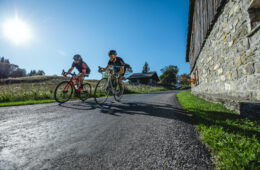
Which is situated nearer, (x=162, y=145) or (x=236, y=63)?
(x=162, y=145)

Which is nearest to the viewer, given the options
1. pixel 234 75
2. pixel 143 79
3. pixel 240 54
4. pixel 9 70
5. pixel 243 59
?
pixel 243 59

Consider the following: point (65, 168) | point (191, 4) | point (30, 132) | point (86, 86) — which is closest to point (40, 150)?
point (65, 168)

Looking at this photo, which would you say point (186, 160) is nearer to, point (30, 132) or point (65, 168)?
point (65, 168)

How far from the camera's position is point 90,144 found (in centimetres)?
149

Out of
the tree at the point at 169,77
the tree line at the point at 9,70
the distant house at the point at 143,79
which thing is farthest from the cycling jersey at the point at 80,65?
the tree line at the point at 9,70

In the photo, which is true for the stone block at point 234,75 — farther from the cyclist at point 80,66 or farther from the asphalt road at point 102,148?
the cyclist at point 80,66

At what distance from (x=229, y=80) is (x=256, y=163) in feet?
10.0

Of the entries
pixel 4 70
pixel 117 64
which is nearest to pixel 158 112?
pixel 117 64

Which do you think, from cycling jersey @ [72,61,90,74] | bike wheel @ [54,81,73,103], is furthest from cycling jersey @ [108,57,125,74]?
bike wheel @ [54,81,73,103]

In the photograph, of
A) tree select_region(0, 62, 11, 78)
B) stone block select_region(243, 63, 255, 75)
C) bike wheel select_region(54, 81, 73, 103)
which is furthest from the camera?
tree select_region(0, 62, 11, 78)

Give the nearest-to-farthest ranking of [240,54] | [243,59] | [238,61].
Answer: [243,59], [240,54], [238,61]

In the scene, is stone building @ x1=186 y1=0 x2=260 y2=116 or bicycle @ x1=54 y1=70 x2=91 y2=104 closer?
stone building @ x1=186 y1=0 x2=260 y2=116

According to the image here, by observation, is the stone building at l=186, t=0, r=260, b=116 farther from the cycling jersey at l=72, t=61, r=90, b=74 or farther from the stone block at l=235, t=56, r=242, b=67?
the cycling jersey at l=72, t=61, r=90, b=74

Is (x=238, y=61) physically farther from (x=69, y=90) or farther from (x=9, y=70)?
(x=9, y=70)
